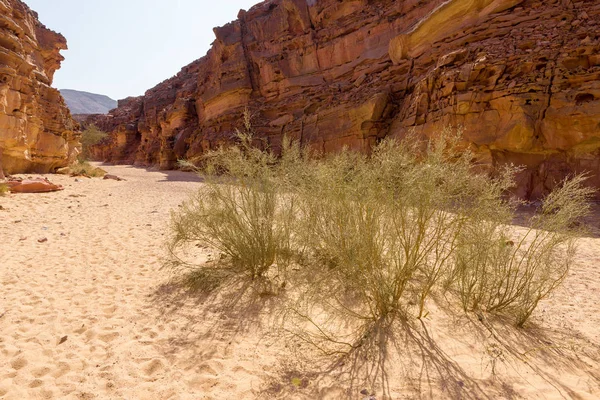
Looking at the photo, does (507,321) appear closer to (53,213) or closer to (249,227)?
(249,227)

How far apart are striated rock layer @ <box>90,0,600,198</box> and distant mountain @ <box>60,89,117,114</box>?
13404 centimetres

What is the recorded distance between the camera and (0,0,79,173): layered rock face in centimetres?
1212

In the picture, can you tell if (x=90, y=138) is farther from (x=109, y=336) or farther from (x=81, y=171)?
(x=109, y=336)

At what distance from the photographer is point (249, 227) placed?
448 cm

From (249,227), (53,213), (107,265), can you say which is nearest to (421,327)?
(249,227)

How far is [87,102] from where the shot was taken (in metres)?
142

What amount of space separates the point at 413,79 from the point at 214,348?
15081 mm

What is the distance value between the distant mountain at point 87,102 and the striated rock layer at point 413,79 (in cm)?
13404

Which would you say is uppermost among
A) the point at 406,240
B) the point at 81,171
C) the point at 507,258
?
the point at 406,240

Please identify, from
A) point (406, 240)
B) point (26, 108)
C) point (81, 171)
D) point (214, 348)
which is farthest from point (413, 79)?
point (81, 171)

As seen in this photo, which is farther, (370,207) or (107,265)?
(107,265)

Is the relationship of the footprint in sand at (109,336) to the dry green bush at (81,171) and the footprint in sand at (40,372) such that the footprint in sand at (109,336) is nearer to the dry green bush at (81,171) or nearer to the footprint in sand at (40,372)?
the footprint in sand at (40,372)

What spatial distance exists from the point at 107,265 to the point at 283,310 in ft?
10.8

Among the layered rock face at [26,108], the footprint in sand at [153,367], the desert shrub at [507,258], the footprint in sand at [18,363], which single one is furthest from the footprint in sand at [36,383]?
the layered rock face at [26,108]
